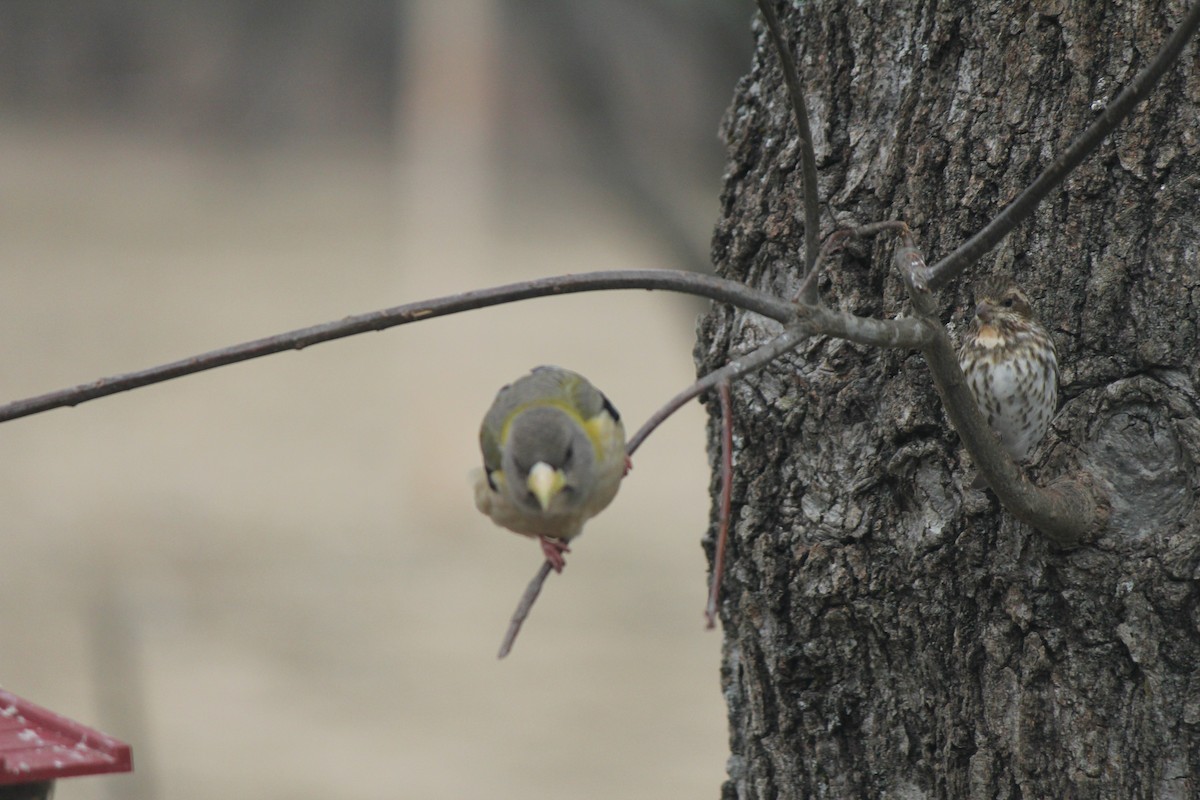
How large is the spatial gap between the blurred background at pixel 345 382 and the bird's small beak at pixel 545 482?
9.42 feet

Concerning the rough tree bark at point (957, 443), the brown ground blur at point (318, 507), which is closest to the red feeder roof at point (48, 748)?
the rough tree bark at point (957, 443)

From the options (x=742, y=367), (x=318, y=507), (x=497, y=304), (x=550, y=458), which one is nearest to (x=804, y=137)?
(x=742, y=367)

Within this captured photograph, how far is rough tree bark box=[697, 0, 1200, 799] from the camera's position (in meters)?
2.12

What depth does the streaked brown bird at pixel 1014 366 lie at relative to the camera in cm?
218

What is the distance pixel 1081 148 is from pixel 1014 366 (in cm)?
60

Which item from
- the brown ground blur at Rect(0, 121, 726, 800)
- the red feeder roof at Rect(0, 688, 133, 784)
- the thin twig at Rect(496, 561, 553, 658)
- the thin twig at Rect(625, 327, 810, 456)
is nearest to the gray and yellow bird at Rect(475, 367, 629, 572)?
the thin twig at Rect(496, 561, 553, 658)

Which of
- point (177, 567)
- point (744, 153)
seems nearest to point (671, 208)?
point (744, 153)

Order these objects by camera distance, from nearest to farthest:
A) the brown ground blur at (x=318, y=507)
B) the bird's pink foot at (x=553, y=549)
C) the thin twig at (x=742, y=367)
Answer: the thin twig at (x=742, y=367), the bird's pink foot at (x=553, y=549), the brown ground blur at (x=318, y=507)

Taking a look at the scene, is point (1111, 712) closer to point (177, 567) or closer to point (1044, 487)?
point (1044, 487)

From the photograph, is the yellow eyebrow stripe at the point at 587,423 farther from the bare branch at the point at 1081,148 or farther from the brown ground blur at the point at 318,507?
the brown ground blur at the point at 318,507

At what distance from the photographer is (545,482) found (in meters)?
1.88

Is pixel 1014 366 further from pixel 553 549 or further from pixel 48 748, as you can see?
pixel 48 748

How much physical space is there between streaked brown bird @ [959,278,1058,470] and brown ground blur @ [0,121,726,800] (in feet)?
11.5

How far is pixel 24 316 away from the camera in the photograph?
559 inches
